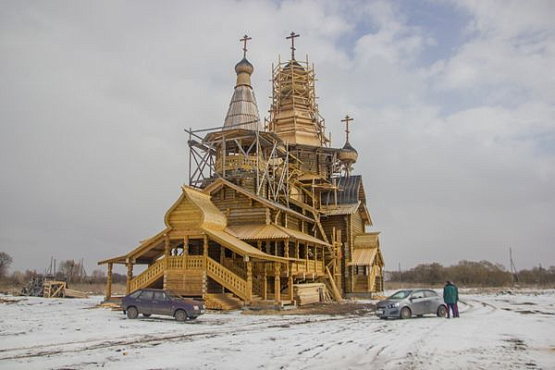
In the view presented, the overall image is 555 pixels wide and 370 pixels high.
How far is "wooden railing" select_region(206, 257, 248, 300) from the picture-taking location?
80.3 feet

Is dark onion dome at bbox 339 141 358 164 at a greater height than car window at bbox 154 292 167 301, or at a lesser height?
greater

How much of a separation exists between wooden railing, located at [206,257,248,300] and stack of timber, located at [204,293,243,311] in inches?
18.3

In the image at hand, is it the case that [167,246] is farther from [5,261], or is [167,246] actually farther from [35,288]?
[5,261]

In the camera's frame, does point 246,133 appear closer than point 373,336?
No

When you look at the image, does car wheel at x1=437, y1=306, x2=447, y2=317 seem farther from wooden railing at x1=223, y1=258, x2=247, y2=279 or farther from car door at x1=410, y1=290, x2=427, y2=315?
wooden railing at x1=223, y1=258, x2=247, y2=279

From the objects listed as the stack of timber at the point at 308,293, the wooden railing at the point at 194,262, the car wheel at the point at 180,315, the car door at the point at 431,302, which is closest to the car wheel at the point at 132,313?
the car wheel at the point at 180,315

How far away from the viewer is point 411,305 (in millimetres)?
20250

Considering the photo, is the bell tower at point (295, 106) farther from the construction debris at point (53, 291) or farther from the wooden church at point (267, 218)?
the construction debris at point (53, 291)

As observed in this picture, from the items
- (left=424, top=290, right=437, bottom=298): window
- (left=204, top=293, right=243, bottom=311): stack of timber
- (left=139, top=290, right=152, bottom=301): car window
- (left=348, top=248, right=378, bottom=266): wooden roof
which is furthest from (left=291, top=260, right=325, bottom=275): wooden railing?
(left=139, top=290, right=152, bottom=301): car window

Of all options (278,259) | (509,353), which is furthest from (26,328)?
(509,353)

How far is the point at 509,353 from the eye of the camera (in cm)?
1108

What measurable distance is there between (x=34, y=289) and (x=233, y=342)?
3474cm

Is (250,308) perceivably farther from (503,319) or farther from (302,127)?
(302,127)

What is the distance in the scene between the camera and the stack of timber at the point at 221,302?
24.0m
